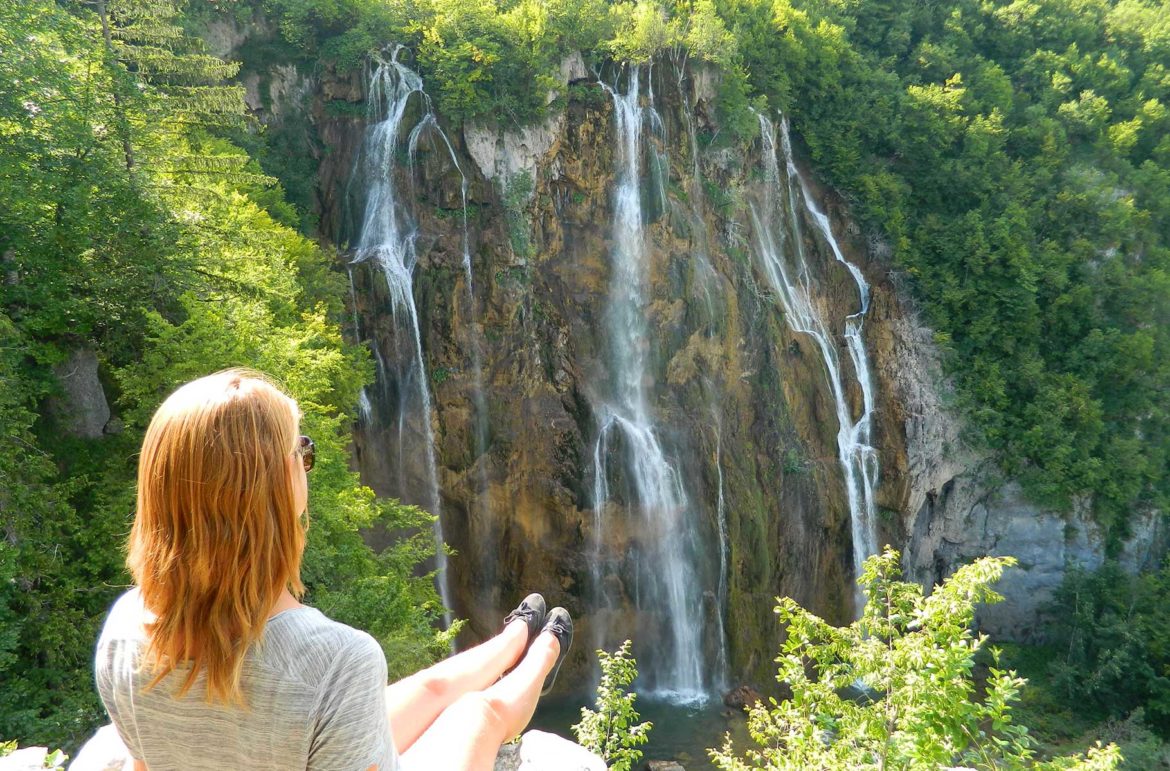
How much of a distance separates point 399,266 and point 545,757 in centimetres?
1261

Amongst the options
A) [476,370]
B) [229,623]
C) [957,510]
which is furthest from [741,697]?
[229,623]

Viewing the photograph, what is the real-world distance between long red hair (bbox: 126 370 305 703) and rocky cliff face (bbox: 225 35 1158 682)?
13273 mm

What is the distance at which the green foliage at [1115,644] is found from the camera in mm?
15695

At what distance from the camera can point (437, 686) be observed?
10.4 ft

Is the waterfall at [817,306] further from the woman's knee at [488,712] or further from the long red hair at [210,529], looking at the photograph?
the long red hair at [210,529]

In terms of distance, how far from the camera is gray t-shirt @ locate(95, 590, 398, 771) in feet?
4.91

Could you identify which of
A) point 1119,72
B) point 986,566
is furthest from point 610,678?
point 1119,72

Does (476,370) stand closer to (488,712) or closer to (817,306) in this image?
(817,306)

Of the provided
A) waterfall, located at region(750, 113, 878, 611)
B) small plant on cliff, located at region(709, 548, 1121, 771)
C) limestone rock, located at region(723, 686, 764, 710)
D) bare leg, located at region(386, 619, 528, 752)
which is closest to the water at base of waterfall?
limestone rock, located at region(723, 686, 764, 710)

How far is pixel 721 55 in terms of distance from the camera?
642 inches

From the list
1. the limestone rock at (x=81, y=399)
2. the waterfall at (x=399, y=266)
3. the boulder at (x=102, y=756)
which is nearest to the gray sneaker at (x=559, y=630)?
the boulder at (x=102, y=756)

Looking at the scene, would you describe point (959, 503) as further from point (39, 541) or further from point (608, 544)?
point (39, 541)

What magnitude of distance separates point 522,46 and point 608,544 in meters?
11.0

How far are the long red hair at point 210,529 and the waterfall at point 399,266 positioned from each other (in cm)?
1321
